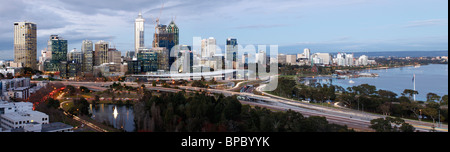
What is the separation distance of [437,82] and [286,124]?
11.7 metres

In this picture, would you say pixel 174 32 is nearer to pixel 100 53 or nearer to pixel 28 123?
pixel 100 53

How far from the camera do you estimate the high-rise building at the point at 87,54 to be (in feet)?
67.9

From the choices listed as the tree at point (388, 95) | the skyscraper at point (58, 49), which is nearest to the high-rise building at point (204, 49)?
the skyscraper at point (58, 49)

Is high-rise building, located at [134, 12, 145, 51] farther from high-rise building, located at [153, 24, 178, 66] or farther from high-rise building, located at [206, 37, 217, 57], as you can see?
high-rise building, located at [206, 37, 217, 57]

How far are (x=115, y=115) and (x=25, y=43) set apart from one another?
652 inches

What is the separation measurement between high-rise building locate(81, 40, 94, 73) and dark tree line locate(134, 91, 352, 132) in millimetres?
16384

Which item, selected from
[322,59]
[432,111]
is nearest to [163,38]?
[322,59]

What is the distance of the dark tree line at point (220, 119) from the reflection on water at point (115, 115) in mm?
481

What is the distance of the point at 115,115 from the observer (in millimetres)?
7117

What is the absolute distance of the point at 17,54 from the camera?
65.1ft

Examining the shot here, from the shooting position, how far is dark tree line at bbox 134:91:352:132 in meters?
4.16

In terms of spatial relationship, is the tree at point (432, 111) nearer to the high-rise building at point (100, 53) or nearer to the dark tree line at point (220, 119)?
the dark tree line at point (220, 119)
